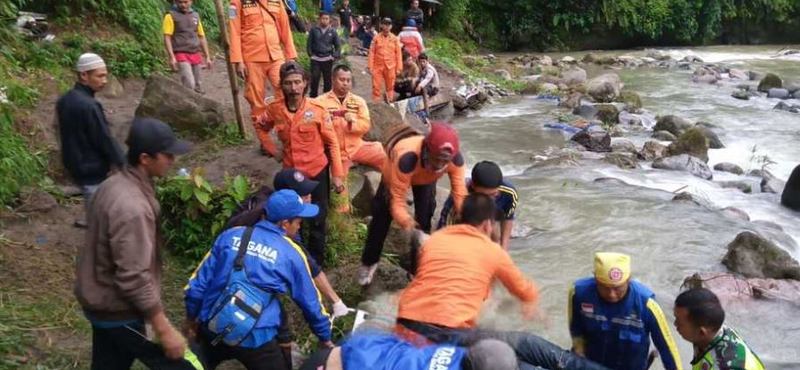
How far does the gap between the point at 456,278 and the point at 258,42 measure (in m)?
4.80

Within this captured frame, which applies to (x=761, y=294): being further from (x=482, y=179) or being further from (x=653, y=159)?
(x=653, y=159)

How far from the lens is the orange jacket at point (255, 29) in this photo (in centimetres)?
727

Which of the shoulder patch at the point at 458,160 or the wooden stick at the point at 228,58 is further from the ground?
the wooden stick at the point at 228,58

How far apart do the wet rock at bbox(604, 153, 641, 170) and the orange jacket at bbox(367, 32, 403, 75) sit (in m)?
4.42

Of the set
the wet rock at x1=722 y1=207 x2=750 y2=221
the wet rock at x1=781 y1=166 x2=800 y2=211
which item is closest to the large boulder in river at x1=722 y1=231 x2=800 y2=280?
the wet rock at x1=722 y1=207 x2=750 y2=221

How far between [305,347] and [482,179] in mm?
1791

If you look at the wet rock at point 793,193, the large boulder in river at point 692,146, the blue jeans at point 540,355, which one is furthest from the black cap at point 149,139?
the large boulder in river at point 692,146

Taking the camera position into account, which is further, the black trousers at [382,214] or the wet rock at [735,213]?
the wet rock at [735,213]

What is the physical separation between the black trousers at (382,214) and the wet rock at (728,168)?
859 cm

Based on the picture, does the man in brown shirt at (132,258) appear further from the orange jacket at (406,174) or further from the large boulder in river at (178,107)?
the large boulder in river at (178,107)

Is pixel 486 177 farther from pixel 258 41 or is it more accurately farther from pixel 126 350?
pixel 258 41

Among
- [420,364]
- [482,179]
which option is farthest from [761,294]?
[420,364]

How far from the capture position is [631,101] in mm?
17781

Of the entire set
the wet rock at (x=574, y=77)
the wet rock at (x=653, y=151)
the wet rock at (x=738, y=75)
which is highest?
the wet rock at (x=574, y=77)
